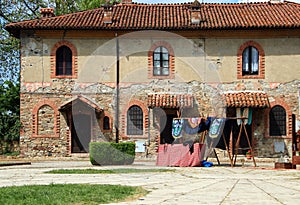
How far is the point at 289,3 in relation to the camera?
2900 centimetres

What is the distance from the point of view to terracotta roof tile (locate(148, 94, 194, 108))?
25062 mm

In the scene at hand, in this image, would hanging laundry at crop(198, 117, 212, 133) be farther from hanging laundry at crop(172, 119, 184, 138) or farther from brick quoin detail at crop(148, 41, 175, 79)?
brick quoin detail at crop(148, 41, 175, 79)

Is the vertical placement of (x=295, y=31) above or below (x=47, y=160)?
above

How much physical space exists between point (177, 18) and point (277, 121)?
738cm

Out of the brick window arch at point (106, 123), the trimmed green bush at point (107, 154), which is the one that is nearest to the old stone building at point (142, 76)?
the brick window arch at point (106, 123)

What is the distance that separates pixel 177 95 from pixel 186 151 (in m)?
6.33

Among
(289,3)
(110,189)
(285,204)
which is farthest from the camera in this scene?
(289,3)

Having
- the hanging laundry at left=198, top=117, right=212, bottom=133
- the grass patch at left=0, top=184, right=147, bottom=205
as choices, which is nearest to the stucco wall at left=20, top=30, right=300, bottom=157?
the hanging laundry at left=198, top=117, right=212, bottom=133

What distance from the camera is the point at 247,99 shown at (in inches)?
978

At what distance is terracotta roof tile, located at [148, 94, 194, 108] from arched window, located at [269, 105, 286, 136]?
4110mm

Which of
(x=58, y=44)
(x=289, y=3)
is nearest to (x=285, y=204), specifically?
(x=58, y=44)

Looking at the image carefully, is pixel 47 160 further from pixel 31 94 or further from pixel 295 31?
pixel 295 31

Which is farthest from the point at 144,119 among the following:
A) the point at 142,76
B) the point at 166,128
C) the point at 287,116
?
the point at 287,116

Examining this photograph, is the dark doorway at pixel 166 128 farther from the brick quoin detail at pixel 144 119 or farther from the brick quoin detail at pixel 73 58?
the brick quoin detail at pixel 73 58
